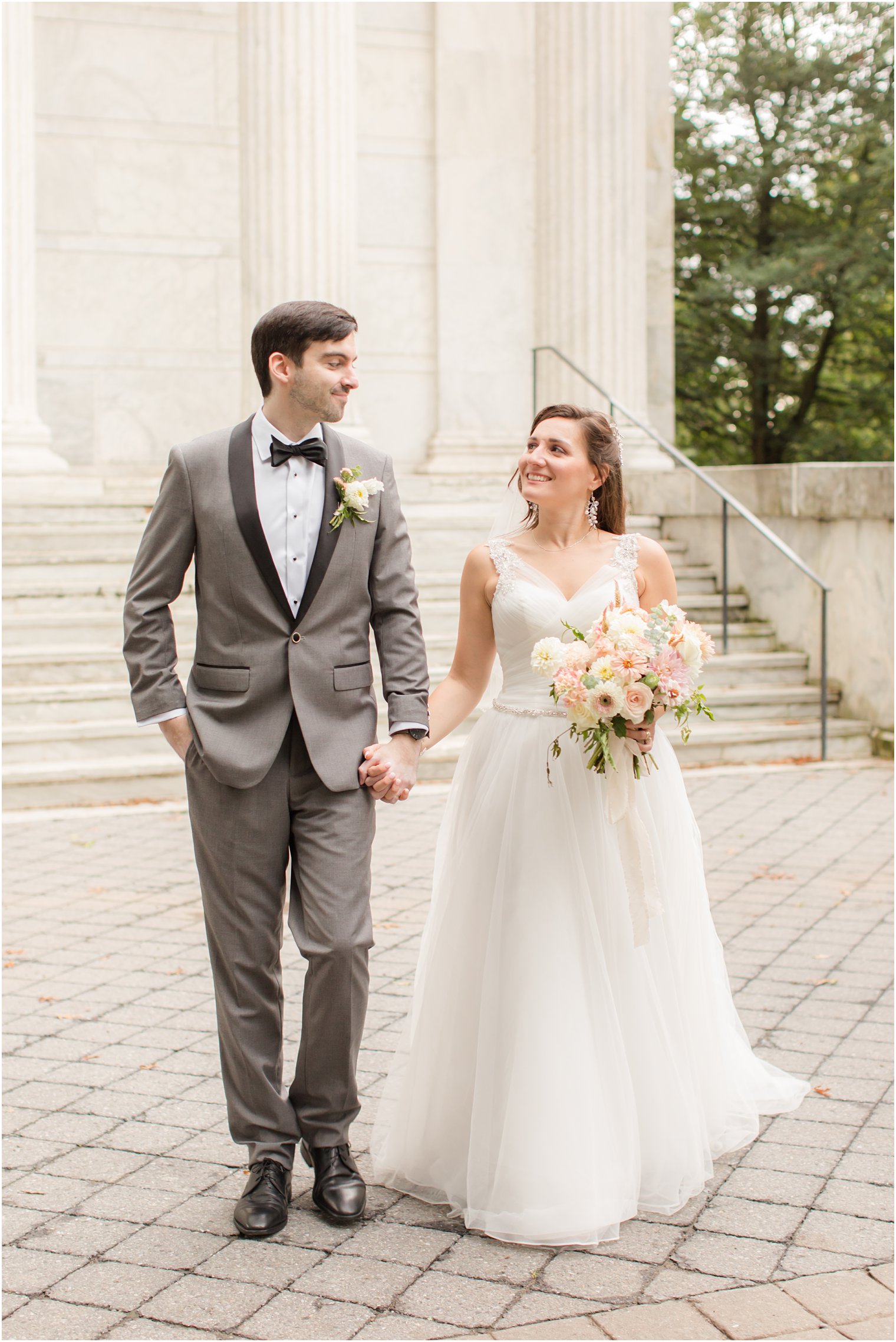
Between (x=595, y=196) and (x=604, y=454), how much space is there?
36.6 feet

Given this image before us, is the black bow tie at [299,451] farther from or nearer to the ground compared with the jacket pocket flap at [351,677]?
farther from the ground

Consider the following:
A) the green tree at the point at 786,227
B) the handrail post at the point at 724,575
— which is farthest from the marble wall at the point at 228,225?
the green tree at the point at 786,227

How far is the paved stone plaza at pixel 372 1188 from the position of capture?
3.38 metres

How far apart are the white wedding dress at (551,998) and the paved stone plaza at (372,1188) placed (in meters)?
0.12

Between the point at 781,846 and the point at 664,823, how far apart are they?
4343mm

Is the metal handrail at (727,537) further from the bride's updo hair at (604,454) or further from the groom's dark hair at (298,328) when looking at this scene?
Result: the groom's dark hair at (298,328)

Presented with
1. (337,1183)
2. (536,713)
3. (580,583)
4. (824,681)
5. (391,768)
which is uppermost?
(580,583)

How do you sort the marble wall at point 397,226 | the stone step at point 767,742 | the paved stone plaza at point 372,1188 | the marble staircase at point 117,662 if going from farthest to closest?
→ the marble wall at point 397,226
the stone step at point 767,742
the marble staircase at point 117,662
the paved stone plaza at point 372,1188

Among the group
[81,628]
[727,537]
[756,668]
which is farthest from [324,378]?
[727,537]

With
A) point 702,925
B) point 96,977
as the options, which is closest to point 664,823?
point 702,925

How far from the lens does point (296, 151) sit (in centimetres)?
1320

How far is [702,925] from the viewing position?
430 centimetres

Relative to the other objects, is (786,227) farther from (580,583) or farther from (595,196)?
(580,583)

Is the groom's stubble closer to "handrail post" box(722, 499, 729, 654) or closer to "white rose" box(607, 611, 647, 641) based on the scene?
"white rose" box(607, 611, 647, 641)
